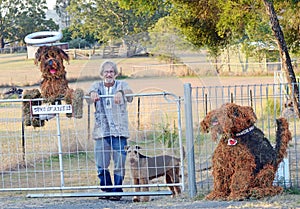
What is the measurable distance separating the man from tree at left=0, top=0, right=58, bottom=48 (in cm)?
3515

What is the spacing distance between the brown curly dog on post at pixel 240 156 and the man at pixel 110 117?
121cm

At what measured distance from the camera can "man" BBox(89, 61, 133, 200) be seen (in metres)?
7.88

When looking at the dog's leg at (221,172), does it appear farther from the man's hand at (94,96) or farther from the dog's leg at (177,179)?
the man's hand at (94,96)

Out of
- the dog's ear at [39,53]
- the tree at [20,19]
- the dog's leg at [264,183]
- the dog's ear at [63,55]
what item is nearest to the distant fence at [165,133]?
the dog's ear at [39,53]

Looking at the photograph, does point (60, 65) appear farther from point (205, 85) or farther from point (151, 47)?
point (205, 85)

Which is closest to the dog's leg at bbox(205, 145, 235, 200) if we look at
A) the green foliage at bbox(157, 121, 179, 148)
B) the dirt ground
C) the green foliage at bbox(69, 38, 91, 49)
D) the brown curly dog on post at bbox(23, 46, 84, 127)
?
the dirt ground

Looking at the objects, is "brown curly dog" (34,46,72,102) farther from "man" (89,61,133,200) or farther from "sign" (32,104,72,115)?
"man" (89,61,133,200)

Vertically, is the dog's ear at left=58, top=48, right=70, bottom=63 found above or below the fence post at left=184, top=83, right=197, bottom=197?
above

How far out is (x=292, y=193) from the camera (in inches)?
302

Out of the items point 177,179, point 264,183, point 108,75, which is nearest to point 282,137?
point 264,183

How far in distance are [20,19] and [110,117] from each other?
38859mm

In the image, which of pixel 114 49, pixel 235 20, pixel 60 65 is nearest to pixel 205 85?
pixel 114 49

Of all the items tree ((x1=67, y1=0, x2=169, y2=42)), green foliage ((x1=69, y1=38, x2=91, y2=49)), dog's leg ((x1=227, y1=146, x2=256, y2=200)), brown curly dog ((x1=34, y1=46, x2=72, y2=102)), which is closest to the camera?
dog's leg ((x1=227, y1=146, x2=256, y2=200))

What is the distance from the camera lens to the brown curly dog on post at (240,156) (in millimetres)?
7008
